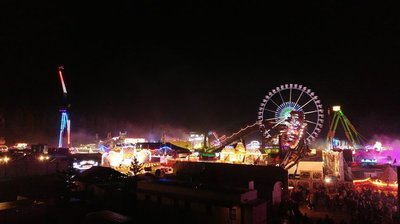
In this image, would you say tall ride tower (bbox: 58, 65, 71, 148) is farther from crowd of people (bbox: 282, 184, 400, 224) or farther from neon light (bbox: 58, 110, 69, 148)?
crowd of people (bbox: 282, 184, 400, 224)

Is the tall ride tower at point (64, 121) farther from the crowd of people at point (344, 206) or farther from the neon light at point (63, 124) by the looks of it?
the crowd of people at point (344, 206)

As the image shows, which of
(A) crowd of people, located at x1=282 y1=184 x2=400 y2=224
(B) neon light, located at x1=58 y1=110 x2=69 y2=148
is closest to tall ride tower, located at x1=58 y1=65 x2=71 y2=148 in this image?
(B) neon light, located at x1=58 y1=110 x2=69 y2=148

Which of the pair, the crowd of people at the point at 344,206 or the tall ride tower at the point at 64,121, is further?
the tall ride tower at the point at 64,121

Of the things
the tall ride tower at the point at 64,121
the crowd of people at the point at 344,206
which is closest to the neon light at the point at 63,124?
the tall ride tower at the point at 64,121

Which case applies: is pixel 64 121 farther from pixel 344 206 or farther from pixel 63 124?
pixel 344 206

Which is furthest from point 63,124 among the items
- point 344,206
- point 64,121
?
point 344,206

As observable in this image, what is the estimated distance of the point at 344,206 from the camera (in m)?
20.4

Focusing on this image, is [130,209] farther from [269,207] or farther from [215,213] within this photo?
[269,207]

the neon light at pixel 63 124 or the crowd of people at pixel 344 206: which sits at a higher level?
the neon light at pixel 63 124

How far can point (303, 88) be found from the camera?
38469 millimetres

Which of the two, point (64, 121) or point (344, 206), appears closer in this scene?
point (344, 206)

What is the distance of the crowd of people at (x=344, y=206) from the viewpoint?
17109 mm

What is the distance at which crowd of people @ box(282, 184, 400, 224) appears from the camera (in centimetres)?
1711

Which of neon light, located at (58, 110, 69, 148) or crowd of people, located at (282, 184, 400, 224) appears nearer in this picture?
crowd of people, located at (282, 184, 400, 224)
